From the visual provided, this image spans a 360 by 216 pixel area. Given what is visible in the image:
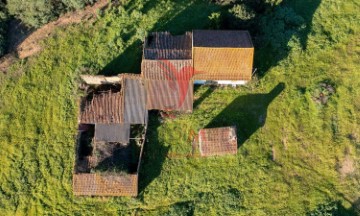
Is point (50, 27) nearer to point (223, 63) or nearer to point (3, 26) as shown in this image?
point (3, 26)

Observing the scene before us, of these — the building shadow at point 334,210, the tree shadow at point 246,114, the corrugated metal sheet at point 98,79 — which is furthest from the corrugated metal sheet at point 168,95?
the building shadow at point 334,210

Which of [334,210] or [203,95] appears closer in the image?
[334,210]

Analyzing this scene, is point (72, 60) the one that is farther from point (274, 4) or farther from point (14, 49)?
point (274, 4)

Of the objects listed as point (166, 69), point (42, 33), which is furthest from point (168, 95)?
point (42, 33)

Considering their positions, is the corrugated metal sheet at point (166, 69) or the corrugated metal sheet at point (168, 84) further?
the corrugated metal sheet at point (168, 84)

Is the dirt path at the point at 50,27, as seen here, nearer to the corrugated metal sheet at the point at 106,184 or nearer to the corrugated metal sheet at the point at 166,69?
the corrugated metal sheet at the point at 166,69

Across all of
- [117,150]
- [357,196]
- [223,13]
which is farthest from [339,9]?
[117,150]
